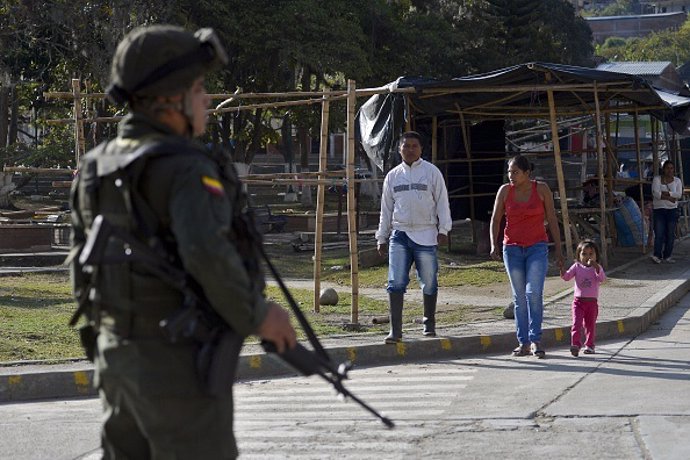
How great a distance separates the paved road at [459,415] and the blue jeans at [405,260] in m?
0.74

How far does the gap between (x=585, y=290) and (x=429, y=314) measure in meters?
1.44

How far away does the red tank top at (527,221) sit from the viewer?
10391 millimetres

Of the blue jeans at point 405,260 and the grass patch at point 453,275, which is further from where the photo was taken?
the grass patch at point 453,275

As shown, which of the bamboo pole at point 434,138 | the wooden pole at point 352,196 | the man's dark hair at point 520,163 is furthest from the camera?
the bamboo pole at point 434,138

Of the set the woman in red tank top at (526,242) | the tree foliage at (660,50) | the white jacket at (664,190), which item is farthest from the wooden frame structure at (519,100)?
the tree foliage at (660,50)

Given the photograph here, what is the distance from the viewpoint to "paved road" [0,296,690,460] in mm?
6891

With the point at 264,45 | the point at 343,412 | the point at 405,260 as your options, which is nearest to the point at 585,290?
the point at 405,260

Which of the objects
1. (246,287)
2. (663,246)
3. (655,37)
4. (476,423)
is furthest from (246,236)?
(655,37)

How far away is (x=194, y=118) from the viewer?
3984 millimetres

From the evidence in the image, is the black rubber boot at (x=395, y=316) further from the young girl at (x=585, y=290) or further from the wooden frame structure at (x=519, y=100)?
the wooden frame structure at (x=519, y=100)

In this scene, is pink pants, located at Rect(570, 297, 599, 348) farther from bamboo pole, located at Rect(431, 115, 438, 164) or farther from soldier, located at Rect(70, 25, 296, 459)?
bamboo pole, located at Rect(431, 115, 438, 164)

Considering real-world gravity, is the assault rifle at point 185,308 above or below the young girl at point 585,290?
above

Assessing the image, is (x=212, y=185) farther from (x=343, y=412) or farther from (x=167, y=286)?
(x=343, y=412)

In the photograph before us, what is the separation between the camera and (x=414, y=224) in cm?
1077
